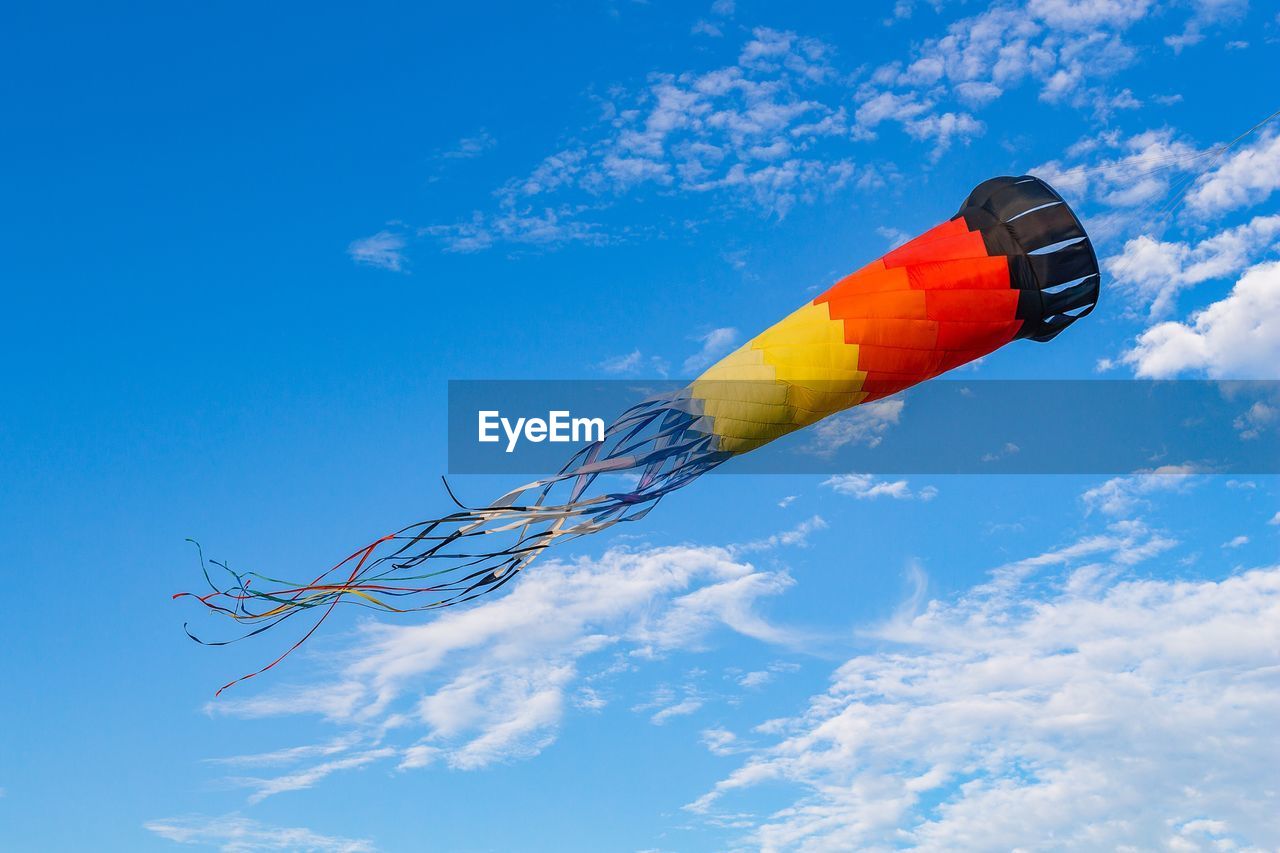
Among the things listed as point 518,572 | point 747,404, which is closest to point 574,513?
point 518,572

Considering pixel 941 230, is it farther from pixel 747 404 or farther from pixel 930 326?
pixel 747 404

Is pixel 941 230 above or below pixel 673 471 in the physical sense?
above

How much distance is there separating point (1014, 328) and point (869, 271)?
1487 millimetres

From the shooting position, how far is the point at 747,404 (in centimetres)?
1175

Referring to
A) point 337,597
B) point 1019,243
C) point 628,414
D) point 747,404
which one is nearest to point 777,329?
point 747,404

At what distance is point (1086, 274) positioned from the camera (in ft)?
39.2

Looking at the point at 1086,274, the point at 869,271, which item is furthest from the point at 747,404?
the point at 1086,274

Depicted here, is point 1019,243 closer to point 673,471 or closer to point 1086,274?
point 1086,274

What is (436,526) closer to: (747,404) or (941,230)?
(747,404)

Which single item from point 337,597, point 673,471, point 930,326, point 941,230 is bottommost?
point 337,597

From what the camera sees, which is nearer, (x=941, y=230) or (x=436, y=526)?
(x=436, y=526)

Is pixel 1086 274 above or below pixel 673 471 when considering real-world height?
above

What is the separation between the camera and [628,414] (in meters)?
11.8

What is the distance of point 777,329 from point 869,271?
0.99 meters
